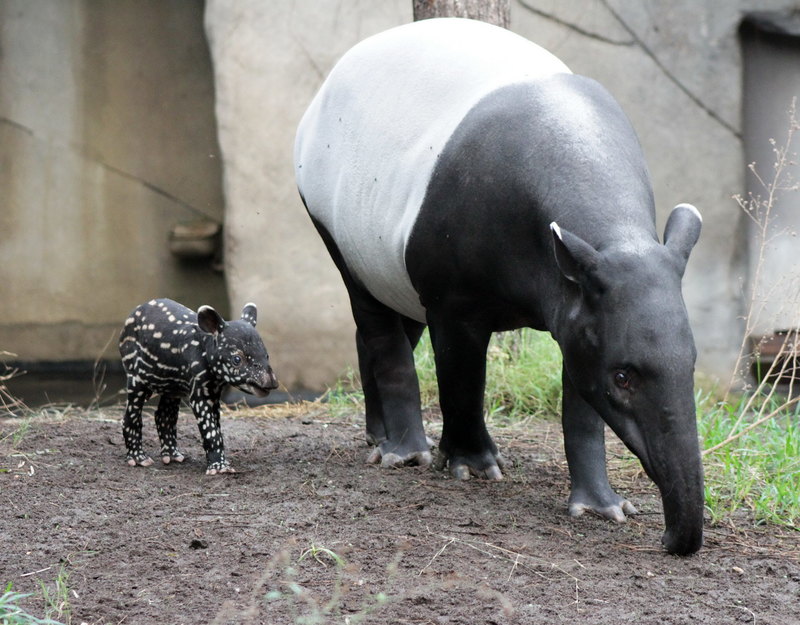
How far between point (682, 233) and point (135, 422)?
8.02 feet

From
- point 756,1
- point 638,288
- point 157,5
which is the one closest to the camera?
point 638,288

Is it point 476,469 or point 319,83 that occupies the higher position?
point 319,83

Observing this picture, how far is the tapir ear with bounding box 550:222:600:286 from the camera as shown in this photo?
3395mm

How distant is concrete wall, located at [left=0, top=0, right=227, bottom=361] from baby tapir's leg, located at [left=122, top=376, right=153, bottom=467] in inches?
249

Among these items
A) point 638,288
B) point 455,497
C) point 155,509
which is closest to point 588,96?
point 638,288

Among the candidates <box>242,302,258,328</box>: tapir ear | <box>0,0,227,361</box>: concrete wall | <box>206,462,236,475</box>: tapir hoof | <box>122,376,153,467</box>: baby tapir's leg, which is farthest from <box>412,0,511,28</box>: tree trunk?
<box>0,0,227,361</box>: concrete wall

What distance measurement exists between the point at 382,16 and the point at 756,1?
111 inches

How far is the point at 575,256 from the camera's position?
11.2 ft

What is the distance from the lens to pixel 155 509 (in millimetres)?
4059

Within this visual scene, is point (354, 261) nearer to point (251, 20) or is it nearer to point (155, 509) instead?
point (155, 509)

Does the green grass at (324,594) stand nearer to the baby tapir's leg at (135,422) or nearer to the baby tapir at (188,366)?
the baby tapir at (188,366)

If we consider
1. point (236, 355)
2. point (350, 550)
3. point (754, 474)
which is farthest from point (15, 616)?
point (754, 474)

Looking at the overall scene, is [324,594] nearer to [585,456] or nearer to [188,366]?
[585,456]

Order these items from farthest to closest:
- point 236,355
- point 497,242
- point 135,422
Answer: point 135,422 → point 236,355 → point 497,242
